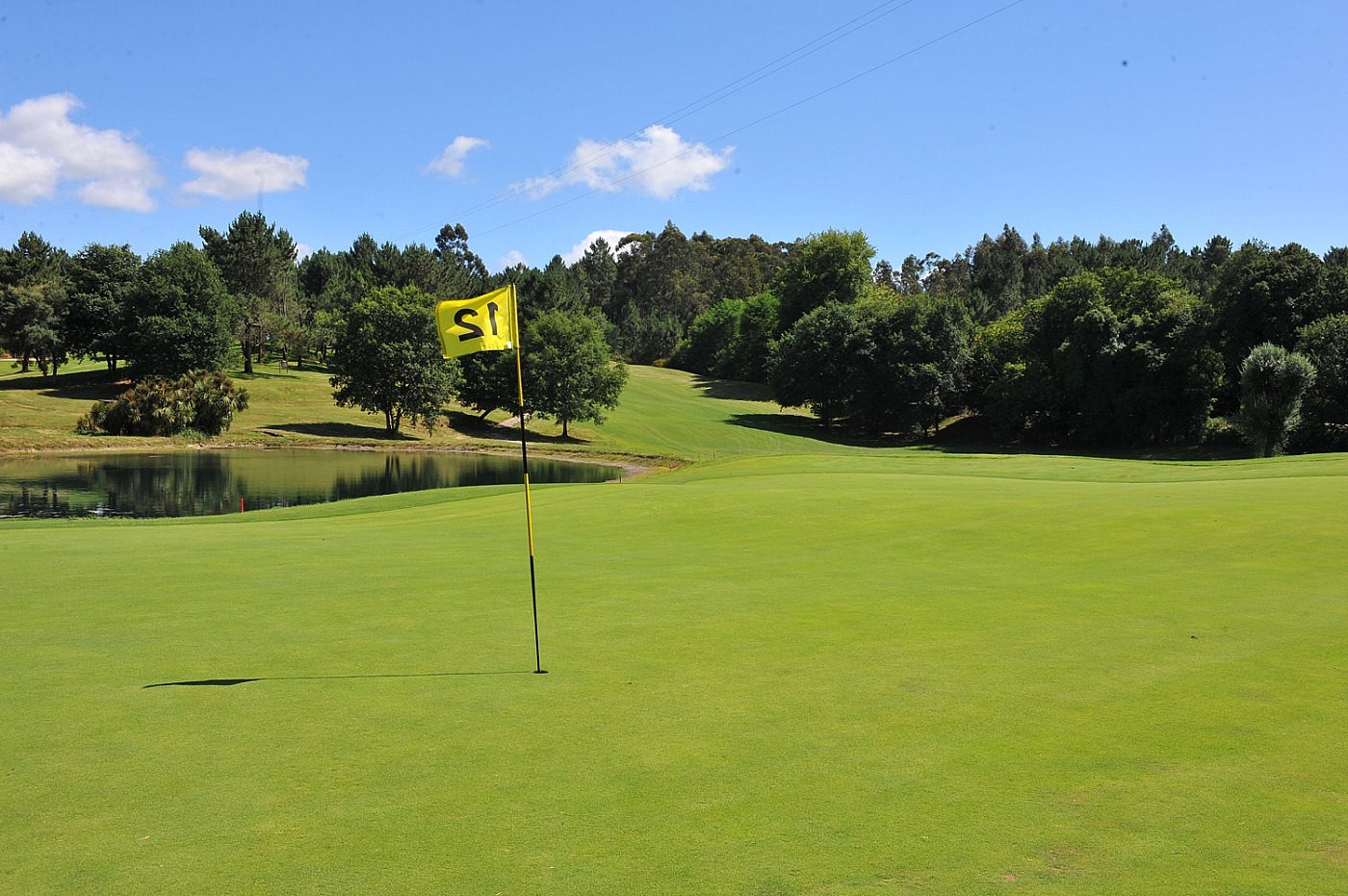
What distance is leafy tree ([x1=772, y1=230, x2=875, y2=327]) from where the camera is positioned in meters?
113

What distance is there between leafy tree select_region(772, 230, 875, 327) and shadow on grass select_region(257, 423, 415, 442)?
169 feet

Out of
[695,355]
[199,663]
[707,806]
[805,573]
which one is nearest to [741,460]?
[805,573]

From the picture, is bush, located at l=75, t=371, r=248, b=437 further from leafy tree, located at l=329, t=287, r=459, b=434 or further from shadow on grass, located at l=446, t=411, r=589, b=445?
shadow on grass, located at l=446, t=411, r=589, b=445

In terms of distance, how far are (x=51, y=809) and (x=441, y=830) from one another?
261 cm

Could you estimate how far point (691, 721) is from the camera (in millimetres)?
7969

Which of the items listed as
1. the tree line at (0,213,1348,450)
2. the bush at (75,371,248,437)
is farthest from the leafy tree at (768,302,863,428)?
the bush at (75,371,248,437)

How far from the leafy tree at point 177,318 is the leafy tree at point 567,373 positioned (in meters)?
27.5

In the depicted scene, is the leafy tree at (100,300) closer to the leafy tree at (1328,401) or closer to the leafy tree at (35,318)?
the leafy tree at (35,318)

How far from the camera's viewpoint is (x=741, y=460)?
1801 inches

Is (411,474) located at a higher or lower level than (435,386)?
lower

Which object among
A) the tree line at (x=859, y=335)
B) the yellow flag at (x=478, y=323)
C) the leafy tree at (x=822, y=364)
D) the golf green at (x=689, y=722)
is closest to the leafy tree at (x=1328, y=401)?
the tree line at (x=859, y=335)

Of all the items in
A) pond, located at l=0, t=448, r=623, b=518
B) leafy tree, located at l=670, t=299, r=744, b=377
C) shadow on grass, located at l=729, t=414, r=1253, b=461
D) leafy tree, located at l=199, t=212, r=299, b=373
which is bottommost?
shadow on grass, located at l=729, t=414, r=1253, b=461

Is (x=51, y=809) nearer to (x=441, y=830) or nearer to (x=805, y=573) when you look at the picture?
(x=441, y=830)

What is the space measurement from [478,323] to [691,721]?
508cm
